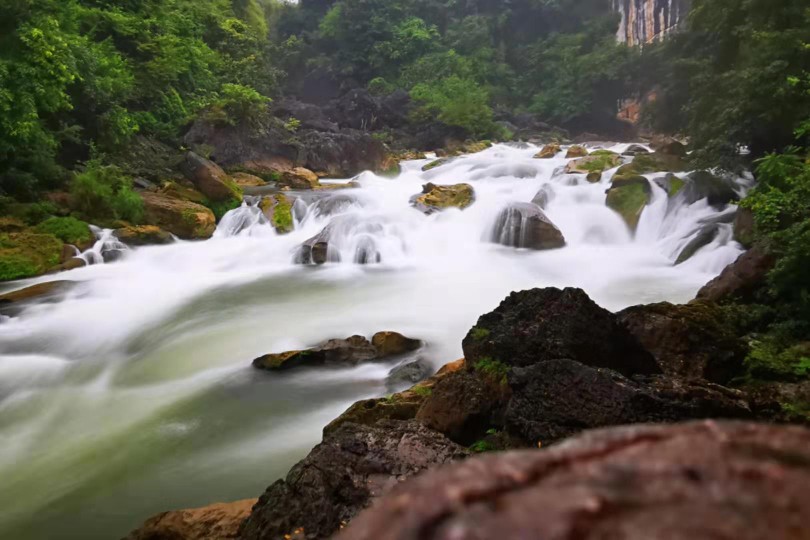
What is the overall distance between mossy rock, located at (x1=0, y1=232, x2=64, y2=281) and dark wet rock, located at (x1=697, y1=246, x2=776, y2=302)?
11.9 meters

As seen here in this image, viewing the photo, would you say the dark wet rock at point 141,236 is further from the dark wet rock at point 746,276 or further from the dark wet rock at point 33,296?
the dark wet rock at point 746,276

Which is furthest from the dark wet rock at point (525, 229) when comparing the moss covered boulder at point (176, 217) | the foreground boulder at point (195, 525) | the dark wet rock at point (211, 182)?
the foreground boulder at point (195, 525)

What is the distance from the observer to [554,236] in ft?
41.2

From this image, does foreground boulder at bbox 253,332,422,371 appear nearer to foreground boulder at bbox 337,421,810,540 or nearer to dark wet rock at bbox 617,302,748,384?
dark wet rock at bbox 617,302,748,384

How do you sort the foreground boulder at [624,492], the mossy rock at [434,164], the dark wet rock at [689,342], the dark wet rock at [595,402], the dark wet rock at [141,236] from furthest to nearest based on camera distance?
the mossy rock at [434,164] → the dark wet rock at [141,236] → the dark wet rock at [689,342] → the dark wet rock at [595,402] → the foreground boulder at [624,492]

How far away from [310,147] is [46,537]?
19618 millimetres

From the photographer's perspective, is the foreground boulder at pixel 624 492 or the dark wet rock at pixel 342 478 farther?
the dark wet rock at pixel 342 478

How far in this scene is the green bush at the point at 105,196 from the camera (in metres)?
12.3

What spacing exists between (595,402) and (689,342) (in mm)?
2042

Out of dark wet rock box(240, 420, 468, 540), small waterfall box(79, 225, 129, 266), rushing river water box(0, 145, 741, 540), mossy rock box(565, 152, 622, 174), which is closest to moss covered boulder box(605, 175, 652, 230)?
rushing river water box(0, 145, 741, 540)

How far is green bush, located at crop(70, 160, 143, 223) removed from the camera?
12.3 metres

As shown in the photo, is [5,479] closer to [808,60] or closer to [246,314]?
[246,314]

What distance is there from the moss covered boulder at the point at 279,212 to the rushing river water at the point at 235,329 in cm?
34

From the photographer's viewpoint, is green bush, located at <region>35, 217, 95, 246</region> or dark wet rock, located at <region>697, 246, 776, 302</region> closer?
dark wet rock, located at <region>697, 246, 776, 302</region>
